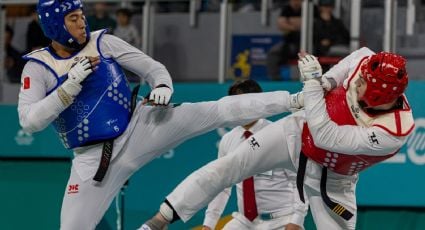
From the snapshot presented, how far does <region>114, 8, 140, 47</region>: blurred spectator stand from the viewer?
1168 cm

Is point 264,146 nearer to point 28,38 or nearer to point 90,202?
point 90,202

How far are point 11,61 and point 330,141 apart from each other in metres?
5.89

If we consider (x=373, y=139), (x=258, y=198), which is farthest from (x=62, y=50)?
(x=373, y=139)

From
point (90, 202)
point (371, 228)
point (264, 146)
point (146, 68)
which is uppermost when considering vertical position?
point (146, 68)

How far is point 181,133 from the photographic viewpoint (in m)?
7.98

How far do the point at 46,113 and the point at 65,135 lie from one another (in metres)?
0.54

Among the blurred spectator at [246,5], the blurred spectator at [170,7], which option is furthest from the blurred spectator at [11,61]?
the blurred spectator at [246,5]

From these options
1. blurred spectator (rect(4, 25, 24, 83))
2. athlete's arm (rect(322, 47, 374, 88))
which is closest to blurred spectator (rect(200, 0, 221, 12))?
blurred spectator (rect(4, 25, 24, 83))

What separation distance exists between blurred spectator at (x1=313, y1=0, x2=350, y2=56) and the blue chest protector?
10.9ft

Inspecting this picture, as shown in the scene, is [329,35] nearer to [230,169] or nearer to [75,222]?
[230,169]

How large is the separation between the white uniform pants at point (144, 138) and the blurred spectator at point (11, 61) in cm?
418

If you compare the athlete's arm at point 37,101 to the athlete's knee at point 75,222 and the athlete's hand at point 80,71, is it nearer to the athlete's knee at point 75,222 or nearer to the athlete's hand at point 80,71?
the athlete's hand at point 80,71

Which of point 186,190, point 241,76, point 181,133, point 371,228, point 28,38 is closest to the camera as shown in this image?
point 186,190

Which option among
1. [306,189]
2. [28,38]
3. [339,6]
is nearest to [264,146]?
[306,189]
